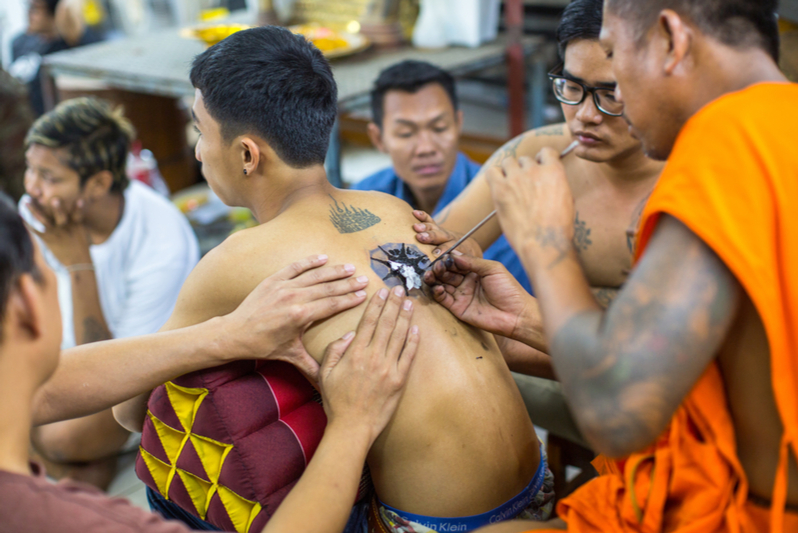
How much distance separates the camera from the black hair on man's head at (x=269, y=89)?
1491 millimetres

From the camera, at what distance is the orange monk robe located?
2.83 ft

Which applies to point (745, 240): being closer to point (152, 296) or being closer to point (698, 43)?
point (698, 43)

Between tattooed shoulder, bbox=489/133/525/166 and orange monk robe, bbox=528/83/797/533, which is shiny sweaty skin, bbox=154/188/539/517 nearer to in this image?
orange monk robe, bbox=528/83/797/533

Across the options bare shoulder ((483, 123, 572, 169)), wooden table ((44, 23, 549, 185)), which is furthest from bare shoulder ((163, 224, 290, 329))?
wooden table ((44, 23, 549, 185))

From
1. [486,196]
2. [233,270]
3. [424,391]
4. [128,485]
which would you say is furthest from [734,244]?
[128,485]

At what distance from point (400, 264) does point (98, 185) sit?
173cm

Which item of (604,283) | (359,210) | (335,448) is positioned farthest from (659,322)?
(604,283)

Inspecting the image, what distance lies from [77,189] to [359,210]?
5.18 ft

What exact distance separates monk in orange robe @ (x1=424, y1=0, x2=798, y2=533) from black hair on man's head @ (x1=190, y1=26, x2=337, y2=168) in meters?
0.57

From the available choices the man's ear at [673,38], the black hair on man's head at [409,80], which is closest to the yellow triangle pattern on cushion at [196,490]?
the man's ear at [673,38]

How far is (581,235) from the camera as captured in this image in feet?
7.00

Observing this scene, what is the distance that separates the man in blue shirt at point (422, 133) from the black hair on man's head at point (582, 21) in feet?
3.00

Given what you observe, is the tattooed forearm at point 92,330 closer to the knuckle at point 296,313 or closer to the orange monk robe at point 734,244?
the knuckle at point 296,313

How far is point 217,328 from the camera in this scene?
→ 54.4 inches
